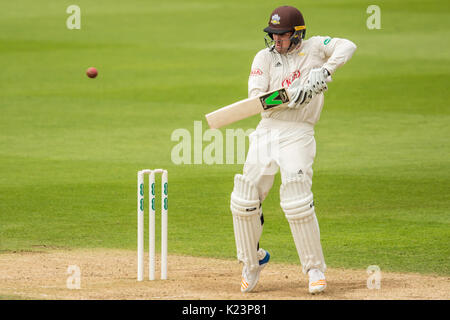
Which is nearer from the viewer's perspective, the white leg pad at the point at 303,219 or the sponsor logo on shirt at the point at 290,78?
the white leg pad at the point at 303,219

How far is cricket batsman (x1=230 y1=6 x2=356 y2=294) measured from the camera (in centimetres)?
686

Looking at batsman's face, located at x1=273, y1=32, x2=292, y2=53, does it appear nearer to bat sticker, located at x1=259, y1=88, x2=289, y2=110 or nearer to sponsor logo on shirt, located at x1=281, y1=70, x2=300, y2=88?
sponsor logo on shirt, located at x1=281, y1=70, x2=300, y2=88

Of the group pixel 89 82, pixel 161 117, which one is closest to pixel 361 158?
pixel 161 117

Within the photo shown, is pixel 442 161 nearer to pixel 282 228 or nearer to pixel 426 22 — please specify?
pixel 282 228

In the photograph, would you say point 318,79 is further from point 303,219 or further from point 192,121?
point 192,121

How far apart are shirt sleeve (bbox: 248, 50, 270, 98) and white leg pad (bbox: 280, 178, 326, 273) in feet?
2.49

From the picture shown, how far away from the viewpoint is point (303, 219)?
22.4ft

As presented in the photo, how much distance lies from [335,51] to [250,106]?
0.76m

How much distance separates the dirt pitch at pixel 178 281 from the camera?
270 inches
